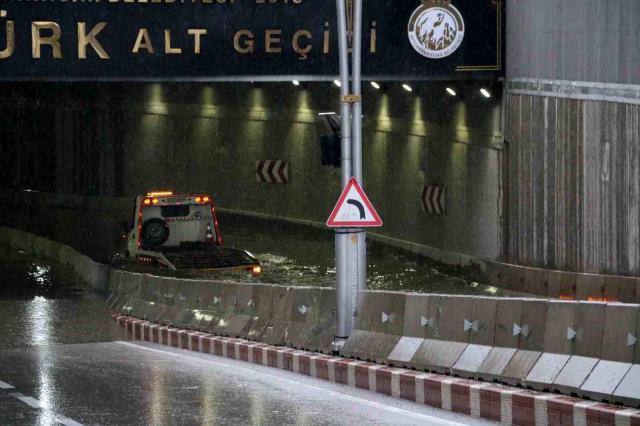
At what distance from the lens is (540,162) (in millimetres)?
29875

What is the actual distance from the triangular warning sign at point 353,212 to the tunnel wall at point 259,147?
1394 centimetres

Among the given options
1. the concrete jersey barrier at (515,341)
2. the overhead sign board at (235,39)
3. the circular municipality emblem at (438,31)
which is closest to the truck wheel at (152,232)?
the overhead sign board at (235,39)

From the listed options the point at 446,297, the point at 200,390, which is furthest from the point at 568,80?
the point at 200,390

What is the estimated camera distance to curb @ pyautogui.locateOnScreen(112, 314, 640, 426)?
12109mm

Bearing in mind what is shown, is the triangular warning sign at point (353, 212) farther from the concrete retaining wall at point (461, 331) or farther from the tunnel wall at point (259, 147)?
the tunnel wall at point (259, 147)

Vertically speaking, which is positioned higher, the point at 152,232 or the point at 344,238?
the point at 344,238

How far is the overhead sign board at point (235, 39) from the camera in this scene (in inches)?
1195

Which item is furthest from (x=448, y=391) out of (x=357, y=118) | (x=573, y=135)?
(x=573, y=135)

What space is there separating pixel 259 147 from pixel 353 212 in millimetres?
30039

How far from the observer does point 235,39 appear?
1225 inches

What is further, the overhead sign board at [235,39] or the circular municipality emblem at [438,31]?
the circular municipality emblem at [438,31]

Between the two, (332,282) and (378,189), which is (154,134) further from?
(332,282)

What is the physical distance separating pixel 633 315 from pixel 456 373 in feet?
9.50

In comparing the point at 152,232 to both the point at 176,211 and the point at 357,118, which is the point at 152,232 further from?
the point at 357,118
